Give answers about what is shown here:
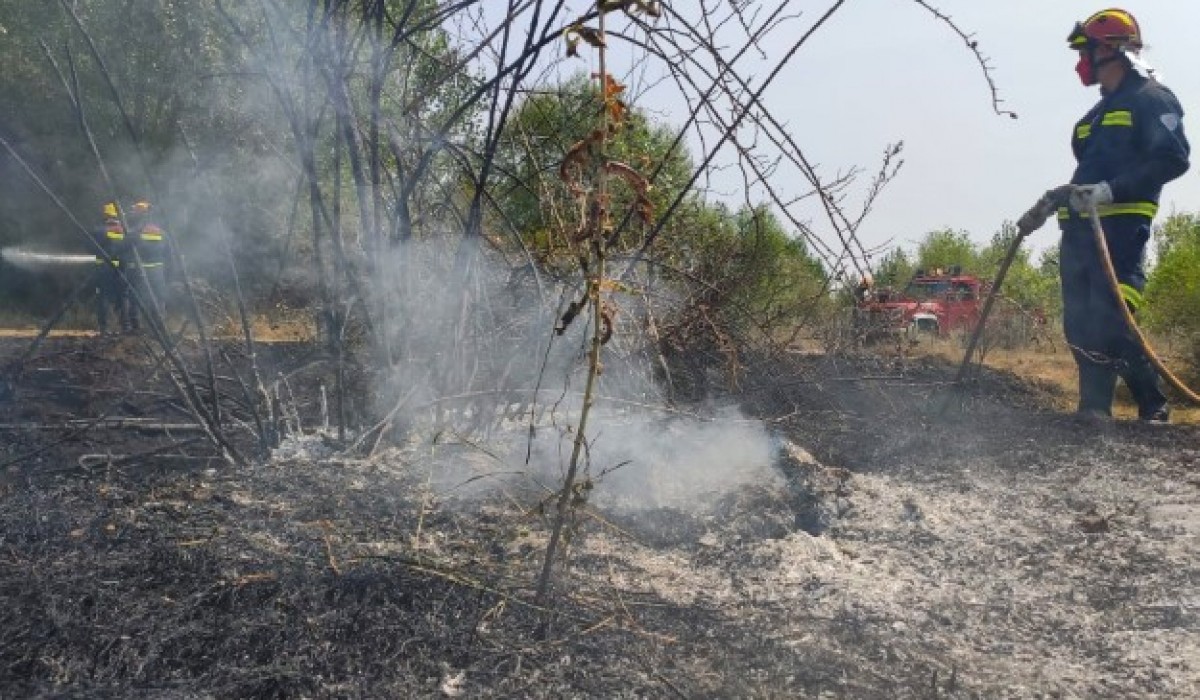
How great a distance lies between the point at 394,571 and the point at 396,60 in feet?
8.90

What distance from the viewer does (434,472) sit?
3744 mm

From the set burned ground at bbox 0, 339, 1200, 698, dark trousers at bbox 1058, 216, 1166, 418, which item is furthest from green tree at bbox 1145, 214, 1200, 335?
burned ground at bbox 0, 339, 1200, 698

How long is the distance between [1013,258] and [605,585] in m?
2.80

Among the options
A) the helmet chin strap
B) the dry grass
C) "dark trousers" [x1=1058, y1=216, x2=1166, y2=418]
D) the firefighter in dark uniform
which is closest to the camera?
the firefighter in dark uniform

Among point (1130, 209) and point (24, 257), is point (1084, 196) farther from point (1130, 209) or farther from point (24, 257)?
point (24, 257)

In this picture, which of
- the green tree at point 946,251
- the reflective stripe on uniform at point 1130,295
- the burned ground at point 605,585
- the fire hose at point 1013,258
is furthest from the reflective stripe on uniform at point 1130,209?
the green tree at point 946,251

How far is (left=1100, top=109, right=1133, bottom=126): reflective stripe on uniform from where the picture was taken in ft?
17.9

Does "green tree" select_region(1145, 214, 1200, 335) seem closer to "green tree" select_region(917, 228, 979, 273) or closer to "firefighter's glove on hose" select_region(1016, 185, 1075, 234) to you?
"firefighter's glove on hose" select_region(1016, 185, 1075, 234)

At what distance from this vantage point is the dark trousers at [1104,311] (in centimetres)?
544

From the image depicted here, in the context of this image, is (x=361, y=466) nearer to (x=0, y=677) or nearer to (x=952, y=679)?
(x=0, y=677)

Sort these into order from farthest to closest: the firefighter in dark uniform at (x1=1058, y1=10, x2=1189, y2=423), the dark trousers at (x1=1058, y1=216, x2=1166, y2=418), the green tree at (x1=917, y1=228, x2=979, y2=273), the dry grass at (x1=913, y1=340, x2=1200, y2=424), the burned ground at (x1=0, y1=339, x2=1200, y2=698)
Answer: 1. the green tree at (x1=917, y1=228, x2=979, y2=273)
2. the dry grass at (x1=913, y1=340, x2=1200, y2=424)
3. the dark trousers at (x1=1058, y1=216, x2=1166, y2=418)
4. the firefighter in dark uniform at (x1=1058, y1=10, x2=1189, y2=423)
5. the burned ground at (x1=0, y1=339, x2=1200, y2=698)

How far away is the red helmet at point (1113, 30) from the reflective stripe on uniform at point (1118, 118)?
0.37m

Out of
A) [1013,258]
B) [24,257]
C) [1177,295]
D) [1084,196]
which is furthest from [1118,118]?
[24,257]

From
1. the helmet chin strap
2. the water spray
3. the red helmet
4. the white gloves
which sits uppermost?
the red helmet
